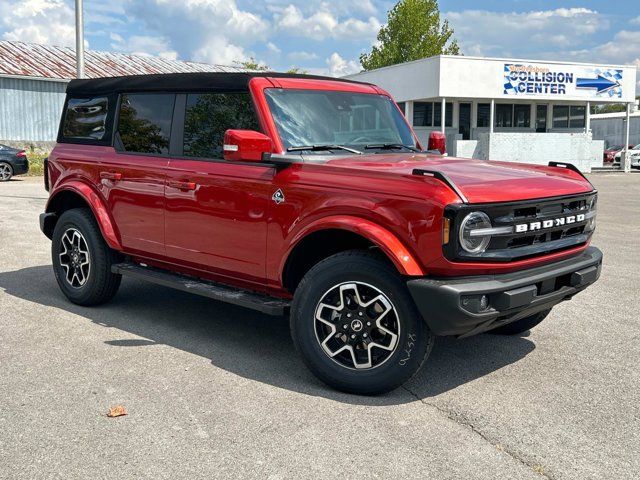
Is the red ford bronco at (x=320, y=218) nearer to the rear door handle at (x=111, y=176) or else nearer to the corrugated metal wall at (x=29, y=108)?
the rear door handle at (x=111, y=176)

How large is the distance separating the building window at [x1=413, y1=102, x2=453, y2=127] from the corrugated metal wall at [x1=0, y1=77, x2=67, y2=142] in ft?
53.3

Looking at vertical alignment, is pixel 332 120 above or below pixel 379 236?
above

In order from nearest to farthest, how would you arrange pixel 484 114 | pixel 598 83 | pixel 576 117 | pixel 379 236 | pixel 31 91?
pixel 379 236, pixel 31 91, pixel 598 83, pixel 484 114, pixel 576 117

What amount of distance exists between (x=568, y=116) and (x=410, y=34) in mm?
13255

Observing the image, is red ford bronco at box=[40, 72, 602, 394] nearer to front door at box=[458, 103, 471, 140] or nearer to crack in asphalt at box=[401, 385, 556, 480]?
crack in asphalt at box=[401, 385, 556, 480]

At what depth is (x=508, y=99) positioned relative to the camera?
3130 centimetres


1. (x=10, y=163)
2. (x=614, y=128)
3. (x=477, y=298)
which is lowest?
(x=477, y=298)

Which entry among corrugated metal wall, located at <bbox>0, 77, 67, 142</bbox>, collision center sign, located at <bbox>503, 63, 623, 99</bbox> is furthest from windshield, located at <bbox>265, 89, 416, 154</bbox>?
corrugated metal wall, located at <bbox>0, 77, 67, 142</bbox>

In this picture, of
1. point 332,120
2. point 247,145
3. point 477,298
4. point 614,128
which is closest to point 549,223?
point 477,298

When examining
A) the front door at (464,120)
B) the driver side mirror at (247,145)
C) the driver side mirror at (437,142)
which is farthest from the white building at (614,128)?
the driver side mirror at (247,145)

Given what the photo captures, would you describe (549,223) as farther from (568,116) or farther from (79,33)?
(568,116)

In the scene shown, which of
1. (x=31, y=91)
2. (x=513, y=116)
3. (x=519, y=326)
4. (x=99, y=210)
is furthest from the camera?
(x=513, y=116)

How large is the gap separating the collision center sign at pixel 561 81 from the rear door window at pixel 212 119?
2706cm

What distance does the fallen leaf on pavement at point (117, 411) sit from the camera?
3.83 m
